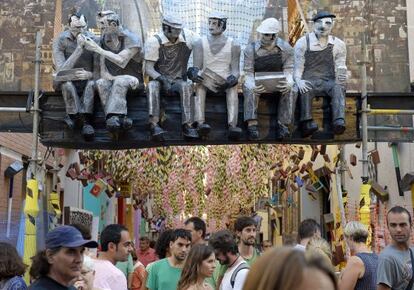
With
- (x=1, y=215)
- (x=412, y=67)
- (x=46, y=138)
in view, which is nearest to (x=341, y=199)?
(x=46, y=138)

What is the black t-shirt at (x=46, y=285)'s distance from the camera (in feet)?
14.2

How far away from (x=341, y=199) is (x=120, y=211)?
69.2 feet

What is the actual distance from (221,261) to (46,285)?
8.88 feet

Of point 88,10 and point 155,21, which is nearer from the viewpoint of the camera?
point 88,10

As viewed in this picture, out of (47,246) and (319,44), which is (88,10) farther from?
(47,246)

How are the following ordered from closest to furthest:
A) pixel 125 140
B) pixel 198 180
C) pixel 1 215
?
pixel 125 140 → pixel 1 215 → pixel 198 180

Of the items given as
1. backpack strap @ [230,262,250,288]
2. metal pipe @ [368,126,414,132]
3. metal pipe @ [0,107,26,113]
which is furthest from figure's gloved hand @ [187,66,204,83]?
backpack strap @ [230,262,250,288]

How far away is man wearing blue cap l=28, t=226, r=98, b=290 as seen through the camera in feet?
14.7

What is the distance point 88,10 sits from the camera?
12.2 m

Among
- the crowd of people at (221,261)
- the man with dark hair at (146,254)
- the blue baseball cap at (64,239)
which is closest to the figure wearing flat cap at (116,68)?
the crowd of people at (221,261)

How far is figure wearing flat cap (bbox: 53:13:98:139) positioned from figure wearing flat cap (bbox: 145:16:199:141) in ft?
2.53

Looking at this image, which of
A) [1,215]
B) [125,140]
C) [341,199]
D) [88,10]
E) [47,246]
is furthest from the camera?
[1,215]

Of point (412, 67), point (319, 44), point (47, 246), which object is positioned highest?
point (412, 67)

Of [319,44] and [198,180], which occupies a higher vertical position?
[319,44]
